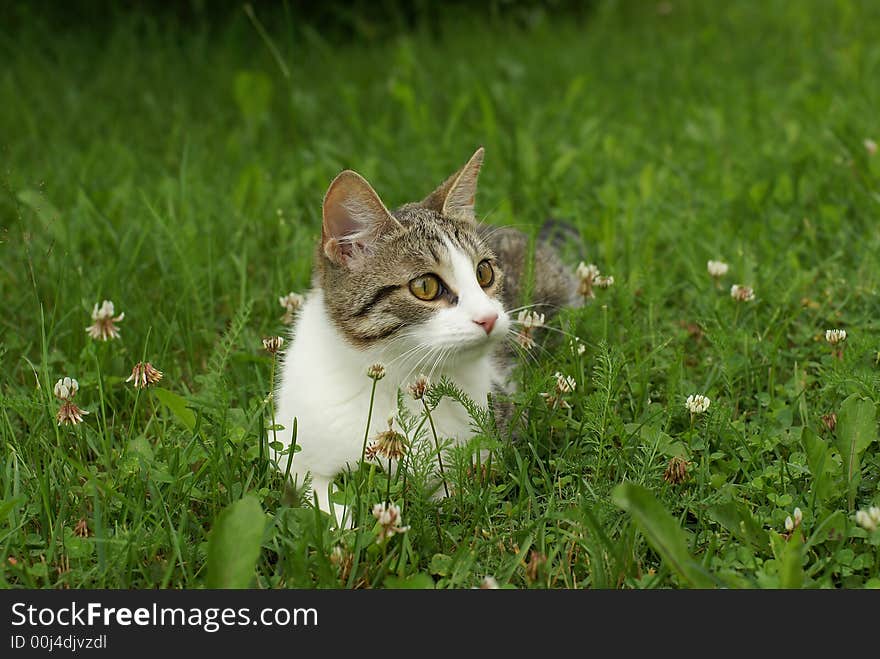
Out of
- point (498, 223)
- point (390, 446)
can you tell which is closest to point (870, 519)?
point (390, 446)

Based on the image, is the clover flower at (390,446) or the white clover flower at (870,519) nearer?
the white clover flower at (870,519)

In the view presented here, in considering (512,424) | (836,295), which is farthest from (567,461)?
(836,295)

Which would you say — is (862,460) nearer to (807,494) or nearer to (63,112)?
(807,494)

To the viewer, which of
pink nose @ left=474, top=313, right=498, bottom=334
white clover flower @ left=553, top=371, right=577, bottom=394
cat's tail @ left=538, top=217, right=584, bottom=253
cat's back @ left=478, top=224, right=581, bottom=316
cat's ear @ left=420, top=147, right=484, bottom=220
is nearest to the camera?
pink nose @ left=474, top=313, right=498, bottom=334

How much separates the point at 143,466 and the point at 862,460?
2130 millimetres

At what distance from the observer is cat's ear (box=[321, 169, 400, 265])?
2.93 m

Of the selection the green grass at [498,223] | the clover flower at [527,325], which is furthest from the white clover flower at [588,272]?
the clover flower at [527,325]

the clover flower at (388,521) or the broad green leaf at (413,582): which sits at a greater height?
the clover flower at (388,521)

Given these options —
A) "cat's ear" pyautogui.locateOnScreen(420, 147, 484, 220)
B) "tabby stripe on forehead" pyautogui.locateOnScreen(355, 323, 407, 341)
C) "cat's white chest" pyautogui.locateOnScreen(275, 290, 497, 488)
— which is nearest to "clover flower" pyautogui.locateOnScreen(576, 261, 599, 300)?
"cat's ear" pyautogui.locateOnScreen(420, 147, 484, 220)

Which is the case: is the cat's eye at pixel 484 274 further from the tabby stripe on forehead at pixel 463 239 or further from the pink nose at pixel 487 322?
the pink nose at pixel 487 322

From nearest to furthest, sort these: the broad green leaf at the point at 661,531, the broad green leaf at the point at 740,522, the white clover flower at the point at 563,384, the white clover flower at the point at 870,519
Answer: the broad green leaf at the point at 661,531
the white clover flower at the point at 870,519
the broad green leaf at the point at 740,522
the white clover flower at the point at 563,384

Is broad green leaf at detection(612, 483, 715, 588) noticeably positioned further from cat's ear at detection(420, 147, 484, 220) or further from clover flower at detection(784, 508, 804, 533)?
cat's ear at detection(420, 147, 484, 220)

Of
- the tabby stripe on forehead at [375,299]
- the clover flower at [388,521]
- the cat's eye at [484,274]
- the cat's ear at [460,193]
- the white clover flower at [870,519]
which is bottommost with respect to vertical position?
the white clover flower at [870,519]

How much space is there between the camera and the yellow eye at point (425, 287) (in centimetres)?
291
